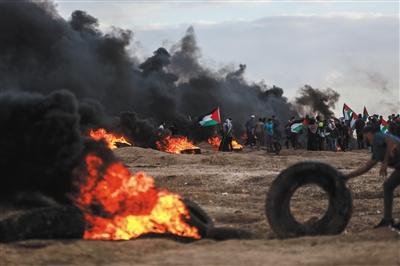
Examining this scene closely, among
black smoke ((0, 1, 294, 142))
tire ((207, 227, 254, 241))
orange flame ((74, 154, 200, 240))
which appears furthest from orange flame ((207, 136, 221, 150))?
tire ((207, 227, 254, 241))

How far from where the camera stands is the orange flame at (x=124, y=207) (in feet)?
37.4

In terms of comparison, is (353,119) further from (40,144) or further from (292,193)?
(40,144)

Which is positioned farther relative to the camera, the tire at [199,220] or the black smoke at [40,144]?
the black smoke at [40,144]

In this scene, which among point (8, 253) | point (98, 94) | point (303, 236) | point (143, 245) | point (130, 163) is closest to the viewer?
point (8, 253)

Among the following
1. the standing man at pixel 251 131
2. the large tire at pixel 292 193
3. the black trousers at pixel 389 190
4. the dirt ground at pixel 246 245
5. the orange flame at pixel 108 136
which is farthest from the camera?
the standing man at pixel 251 131

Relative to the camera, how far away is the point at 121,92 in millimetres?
52250

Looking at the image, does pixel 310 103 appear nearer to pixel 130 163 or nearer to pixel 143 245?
pixel 130 163

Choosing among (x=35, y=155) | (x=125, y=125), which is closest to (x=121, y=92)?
(x=125, y=125)

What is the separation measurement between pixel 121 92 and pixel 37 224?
4175cm

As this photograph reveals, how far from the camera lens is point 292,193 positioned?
12.1 metres

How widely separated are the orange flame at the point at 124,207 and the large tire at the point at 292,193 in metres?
1.36

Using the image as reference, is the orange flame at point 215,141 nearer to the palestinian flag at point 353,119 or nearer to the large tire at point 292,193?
the palestinian flag at point 353,119

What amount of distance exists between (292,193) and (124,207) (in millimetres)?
2748

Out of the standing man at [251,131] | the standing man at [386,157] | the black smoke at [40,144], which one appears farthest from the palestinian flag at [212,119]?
the standing man at [386,157]
